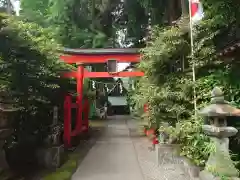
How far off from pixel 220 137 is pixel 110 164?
368cm

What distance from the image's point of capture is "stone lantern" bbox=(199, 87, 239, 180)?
13.9 feet

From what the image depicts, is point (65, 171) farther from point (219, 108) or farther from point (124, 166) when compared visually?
point (219, 108)

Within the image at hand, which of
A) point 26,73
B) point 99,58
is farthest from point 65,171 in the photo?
point 99,58

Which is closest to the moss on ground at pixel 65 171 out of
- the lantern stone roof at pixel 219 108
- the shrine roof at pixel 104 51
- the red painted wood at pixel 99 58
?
the lantern stone roof at pixel 219 108

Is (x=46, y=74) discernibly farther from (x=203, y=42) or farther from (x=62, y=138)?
(x=203, y=42)

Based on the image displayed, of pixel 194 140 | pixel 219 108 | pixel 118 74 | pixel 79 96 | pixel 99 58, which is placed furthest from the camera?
pixel 99 58

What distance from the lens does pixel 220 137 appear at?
4340 millimetres

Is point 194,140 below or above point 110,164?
above

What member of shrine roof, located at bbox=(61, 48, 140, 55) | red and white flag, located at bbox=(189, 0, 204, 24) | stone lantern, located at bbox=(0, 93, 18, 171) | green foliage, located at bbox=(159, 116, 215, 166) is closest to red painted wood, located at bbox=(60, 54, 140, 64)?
shrine roof, located at bbox=(61, 48, 140, 55)

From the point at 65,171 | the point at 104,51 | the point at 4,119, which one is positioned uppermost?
the point at 104,51

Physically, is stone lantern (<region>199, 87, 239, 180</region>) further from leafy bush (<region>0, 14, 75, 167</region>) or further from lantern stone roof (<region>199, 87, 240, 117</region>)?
leafy bush (<region>0, 14, 75, 167</region>)

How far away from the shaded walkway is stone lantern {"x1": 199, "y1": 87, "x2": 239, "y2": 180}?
6.90 ft

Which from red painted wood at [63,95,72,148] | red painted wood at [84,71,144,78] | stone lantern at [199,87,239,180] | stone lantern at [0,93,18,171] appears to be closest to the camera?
stone lantern at [199,87,239,180]

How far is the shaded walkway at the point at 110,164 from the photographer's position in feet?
20.3
